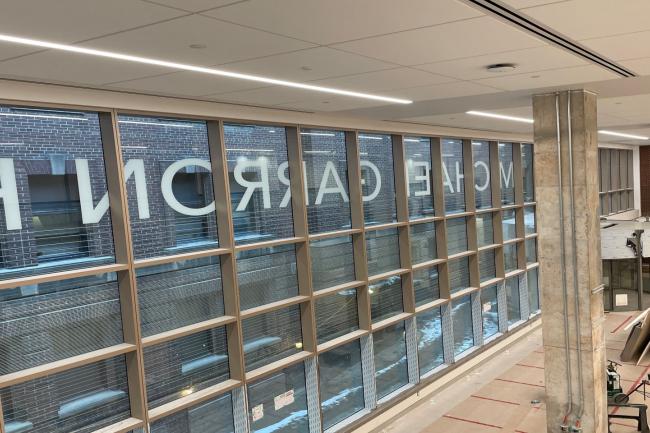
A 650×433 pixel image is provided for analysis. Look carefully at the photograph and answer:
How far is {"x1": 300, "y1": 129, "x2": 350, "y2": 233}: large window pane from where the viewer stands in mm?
7883

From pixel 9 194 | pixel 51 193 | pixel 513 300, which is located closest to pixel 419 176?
pixel 513 300

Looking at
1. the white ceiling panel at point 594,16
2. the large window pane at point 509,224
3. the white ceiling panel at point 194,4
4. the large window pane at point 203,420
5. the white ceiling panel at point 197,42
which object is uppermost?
the white ceiling panel at point 197,42

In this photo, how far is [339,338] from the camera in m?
8.13

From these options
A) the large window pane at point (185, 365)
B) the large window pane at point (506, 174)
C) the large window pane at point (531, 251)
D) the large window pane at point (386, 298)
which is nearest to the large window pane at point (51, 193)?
the large window pane at point (185, 365)

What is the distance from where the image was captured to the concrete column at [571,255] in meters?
6.75

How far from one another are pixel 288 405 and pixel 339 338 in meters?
1.18

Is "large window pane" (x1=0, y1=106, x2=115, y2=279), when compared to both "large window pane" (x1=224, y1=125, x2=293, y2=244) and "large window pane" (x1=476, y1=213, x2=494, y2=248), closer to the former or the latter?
"large window pane" (x1=224, y1=125, x2=293, y2=244)

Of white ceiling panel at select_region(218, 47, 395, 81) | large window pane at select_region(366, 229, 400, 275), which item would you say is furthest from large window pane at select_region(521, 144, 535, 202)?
white ceiling panel at select_region(218, 47, 395, 81)

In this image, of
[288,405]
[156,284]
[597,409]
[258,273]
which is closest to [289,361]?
[288,405]

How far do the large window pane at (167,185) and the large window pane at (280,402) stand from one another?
195 cm

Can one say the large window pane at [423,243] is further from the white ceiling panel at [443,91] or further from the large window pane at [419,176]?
the white ceiling panel at [443,91]

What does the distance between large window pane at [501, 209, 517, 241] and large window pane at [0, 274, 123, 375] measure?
9231 millimetres

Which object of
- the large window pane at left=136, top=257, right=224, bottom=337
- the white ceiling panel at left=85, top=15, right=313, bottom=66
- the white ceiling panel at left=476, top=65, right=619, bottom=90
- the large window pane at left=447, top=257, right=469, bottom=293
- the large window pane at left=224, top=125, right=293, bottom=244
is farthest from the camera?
the large window pane at left=447, top=257, right=469, bottom=293

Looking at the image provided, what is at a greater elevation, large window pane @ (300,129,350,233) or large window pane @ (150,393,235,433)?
large window pane @ (300,129,350,233)
